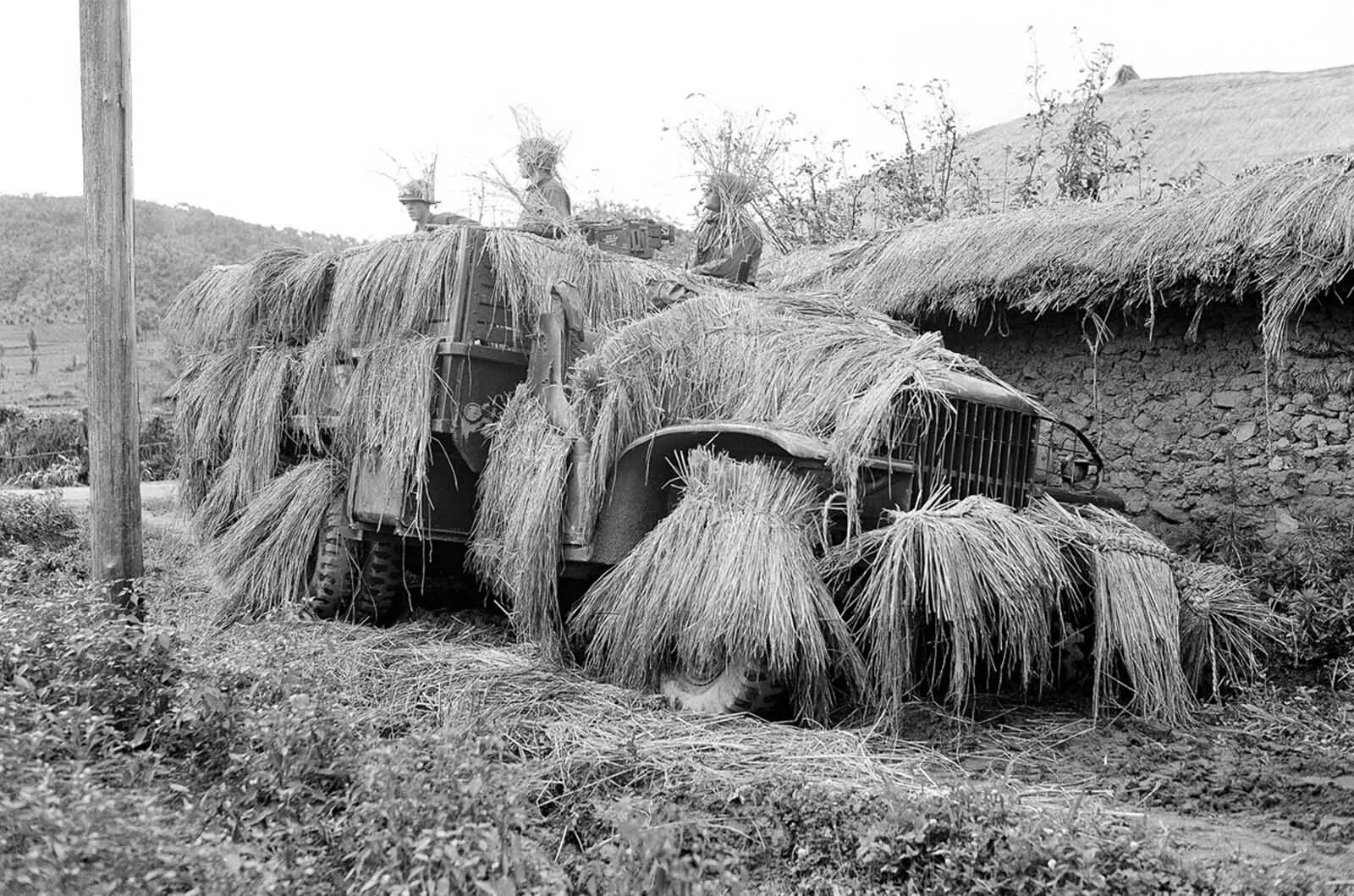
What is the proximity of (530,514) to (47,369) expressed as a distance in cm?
2661

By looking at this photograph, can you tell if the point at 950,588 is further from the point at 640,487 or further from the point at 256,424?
the point at 256,424

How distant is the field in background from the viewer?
25250 mm

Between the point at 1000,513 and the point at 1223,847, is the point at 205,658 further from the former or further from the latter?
the point at 1223,847

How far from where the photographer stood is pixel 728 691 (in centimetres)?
573

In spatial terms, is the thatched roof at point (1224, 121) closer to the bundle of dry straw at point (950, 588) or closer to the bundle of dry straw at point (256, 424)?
the bundle of dry straw at point (256, 424)

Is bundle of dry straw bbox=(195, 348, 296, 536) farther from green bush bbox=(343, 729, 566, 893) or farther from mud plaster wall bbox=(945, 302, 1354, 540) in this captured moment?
mud plaster wall bbox=(945, 302, 1354, 540)

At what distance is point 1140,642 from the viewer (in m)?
5.80

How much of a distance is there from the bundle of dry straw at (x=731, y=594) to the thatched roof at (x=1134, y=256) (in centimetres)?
427

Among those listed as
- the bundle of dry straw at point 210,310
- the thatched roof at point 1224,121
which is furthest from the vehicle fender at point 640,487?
the thatched roof at point 1224,121

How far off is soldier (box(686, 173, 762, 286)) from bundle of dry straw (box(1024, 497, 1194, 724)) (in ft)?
9.73

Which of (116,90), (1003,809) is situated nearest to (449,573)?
(116,90)

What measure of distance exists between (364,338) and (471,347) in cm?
82

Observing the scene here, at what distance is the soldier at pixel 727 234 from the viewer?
8.32 metres

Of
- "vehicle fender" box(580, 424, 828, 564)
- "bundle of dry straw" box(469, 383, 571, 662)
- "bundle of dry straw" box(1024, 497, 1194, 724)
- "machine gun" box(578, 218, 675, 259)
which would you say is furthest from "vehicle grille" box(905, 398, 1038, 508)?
"machine gun" box(578, 218, 675, 259)
